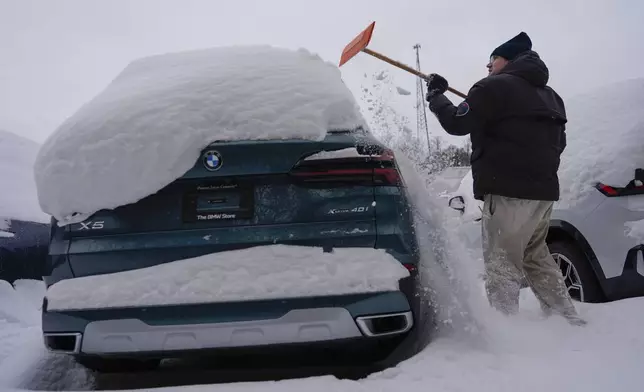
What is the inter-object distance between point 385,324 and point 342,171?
705 millimetres

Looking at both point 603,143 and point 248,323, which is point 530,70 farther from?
point 248,323

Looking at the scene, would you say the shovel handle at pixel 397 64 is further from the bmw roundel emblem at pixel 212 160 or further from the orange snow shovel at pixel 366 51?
the bmw roundel emblem at pixel 212 160

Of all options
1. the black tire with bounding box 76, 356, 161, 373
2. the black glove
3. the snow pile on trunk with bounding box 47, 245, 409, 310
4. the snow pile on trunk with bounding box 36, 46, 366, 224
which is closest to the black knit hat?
the black glove

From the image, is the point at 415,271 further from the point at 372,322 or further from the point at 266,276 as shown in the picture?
the point at 266,276

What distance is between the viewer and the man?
313 centimetres

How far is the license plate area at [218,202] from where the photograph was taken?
2.47 meters

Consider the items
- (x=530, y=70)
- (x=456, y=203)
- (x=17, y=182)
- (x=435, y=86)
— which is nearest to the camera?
(x=530, y=70)

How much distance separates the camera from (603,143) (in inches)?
153

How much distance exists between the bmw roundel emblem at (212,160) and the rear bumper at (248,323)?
611 millimetres

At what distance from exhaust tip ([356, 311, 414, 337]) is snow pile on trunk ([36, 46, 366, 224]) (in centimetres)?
85

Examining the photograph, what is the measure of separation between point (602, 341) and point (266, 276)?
5.47 ft

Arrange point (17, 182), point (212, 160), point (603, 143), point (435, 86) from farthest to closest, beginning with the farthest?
point (17, 182) → point (603, 143) → point (435, 86) → point (212, 160)

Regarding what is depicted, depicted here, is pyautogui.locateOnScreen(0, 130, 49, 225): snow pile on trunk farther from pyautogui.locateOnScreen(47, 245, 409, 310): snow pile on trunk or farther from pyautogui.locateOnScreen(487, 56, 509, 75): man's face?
pyautogui.locateOnScreen(487, 56, 509, 75): man's face

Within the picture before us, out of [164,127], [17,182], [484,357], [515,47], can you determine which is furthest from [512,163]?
[17,182]
